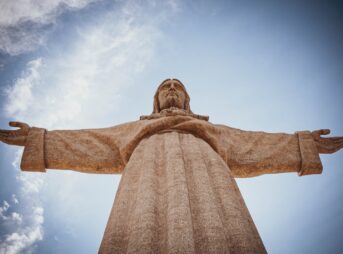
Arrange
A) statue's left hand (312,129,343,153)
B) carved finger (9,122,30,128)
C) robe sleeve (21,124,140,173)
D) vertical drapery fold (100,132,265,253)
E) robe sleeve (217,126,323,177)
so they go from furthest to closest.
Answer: statue's left hand (312,129,343,153), robe sleeve (217,126,323,177), carved finger (9,122,30,128), robe sleeve (21,124,140,173), vertical drapery fold (100,132,265,253)

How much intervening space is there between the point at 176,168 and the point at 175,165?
0.06 m

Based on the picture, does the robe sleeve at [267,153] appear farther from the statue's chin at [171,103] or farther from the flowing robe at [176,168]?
the statue's chin at [171,103]

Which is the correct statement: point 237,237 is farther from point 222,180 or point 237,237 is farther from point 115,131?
point 115,131

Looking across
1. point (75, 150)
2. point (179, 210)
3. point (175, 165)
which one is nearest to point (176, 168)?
point (175, 165)

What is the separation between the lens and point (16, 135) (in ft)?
13.8

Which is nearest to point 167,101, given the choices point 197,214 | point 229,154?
point 229,154

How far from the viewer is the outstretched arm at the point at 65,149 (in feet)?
13.5

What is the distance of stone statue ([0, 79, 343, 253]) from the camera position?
85.7 inches

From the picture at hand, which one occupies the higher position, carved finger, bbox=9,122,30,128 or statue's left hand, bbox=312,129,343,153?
carved finger, bbox=9,122,30,128

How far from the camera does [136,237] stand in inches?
83.0

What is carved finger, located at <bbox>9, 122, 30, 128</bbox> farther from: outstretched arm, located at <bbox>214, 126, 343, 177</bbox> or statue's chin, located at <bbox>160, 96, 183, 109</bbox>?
outstretched arm, located at <bbox>214, 126, 343, 177</bbox>

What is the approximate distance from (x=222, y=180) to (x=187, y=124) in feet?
4.48

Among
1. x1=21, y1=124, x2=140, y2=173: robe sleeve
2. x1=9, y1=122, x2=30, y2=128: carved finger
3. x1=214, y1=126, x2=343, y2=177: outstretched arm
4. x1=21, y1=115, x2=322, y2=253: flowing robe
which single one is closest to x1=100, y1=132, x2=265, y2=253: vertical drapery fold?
x1=21, y1=115, x2=322, y2=253: flowing robe

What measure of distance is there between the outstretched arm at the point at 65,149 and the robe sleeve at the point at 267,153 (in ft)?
5.41
